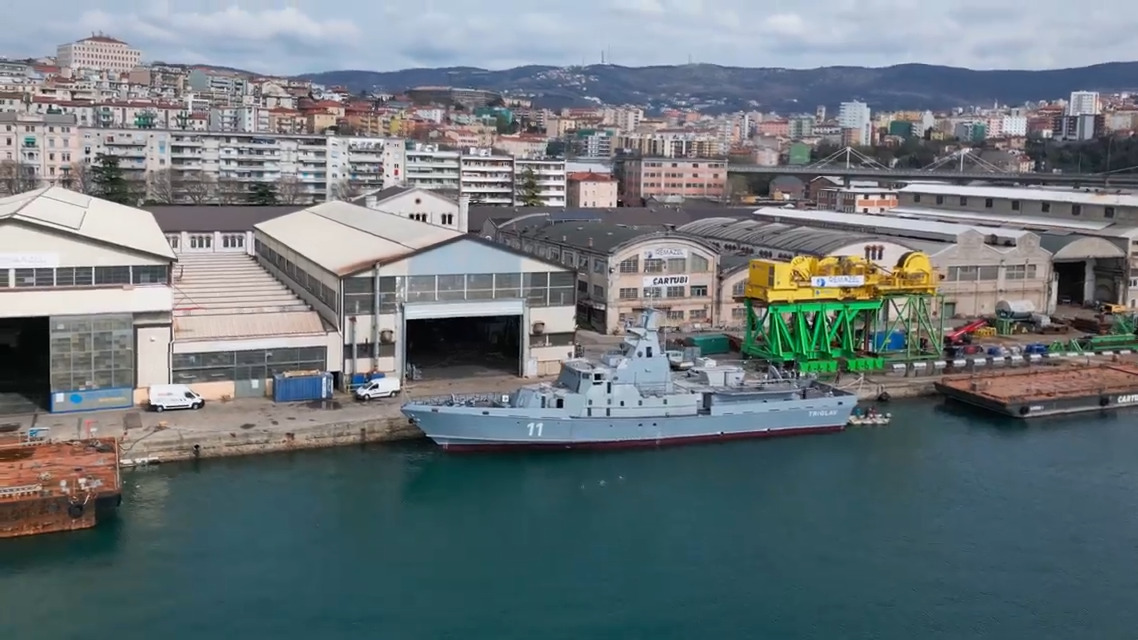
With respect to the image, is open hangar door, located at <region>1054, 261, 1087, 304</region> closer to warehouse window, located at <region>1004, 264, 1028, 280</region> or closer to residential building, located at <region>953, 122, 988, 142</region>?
warehouse window, located at <region>1004, 264, 1028, 280</region>

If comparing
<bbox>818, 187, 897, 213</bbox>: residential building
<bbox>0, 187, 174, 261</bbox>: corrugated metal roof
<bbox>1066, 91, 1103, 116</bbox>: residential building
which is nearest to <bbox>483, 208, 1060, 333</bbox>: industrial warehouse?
<bbox>0, 187, 174, 261</bbox>: corrugated metal roof

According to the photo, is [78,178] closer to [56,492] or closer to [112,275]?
[112,275]

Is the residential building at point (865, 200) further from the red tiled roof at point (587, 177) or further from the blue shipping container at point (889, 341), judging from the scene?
the blue shipping container at point (889, 341)

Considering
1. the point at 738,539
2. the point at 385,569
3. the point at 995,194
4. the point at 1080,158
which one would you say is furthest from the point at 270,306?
the point at 1080,158

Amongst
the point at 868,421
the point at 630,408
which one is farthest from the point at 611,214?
the point at 630,408

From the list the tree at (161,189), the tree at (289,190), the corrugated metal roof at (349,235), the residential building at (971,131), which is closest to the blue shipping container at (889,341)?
the corrugated metal roof at (349,235)
